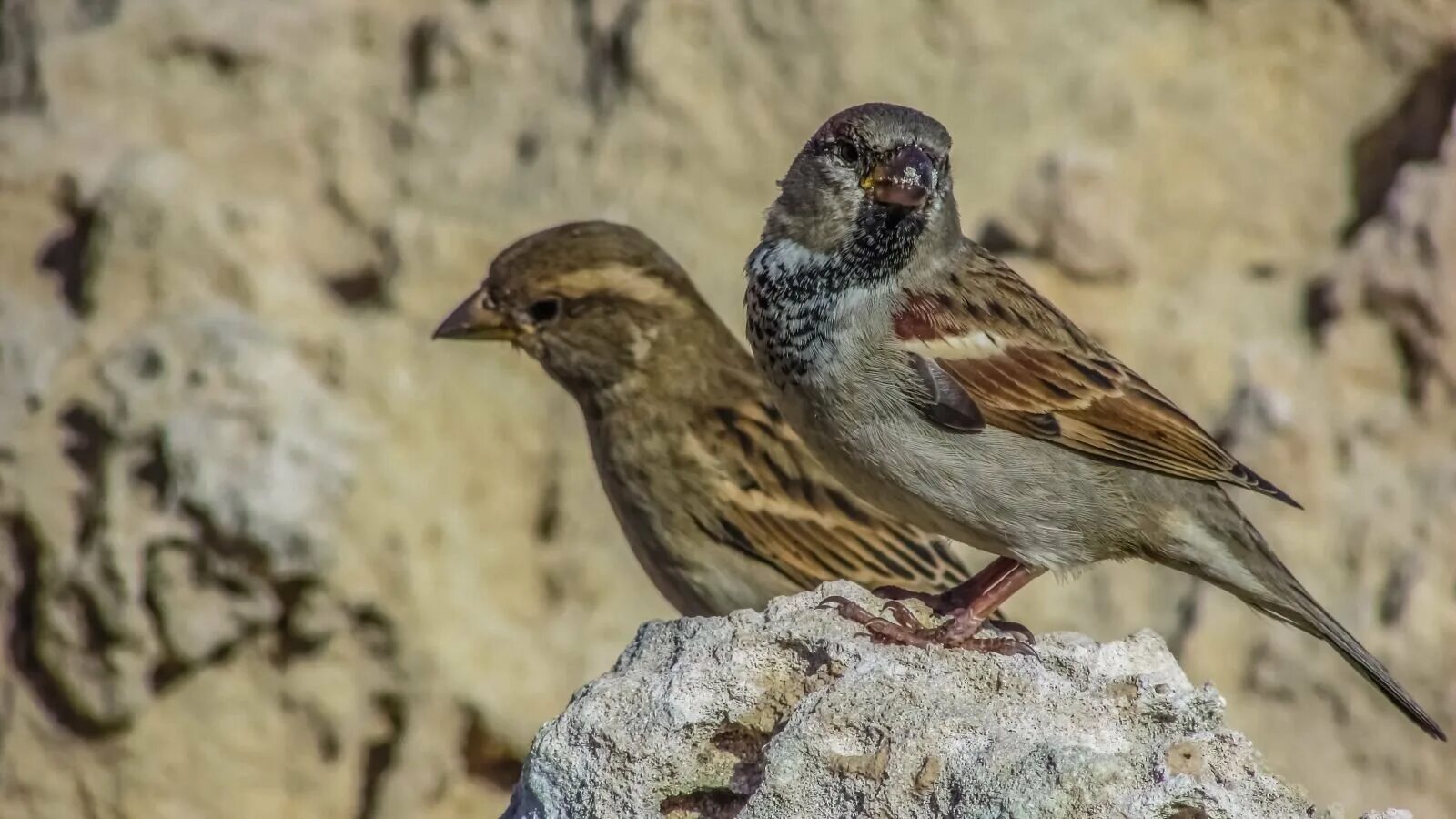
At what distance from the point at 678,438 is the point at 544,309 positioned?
46cm

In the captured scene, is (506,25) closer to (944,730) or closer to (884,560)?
(884,560)

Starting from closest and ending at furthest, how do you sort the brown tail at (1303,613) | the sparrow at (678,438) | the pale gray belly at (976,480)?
the pale gray belly at (976,480)
the brown tail at (1303,613)
the sparrow at (678,438)

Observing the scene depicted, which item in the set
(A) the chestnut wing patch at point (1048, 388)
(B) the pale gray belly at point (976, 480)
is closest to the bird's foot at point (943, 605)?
(B) the pale gray belly at point (976, 480)

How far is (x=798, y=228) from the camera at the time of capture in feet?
13.7

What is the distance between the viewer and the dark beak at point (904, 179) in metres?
4.00

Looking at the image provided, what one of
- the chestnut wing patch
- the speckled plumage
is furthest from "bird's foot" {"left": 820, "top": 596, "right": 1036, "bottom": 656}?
the speckled plumage

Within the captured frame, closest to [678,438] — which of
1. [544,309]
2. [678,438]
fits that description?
[678,438]

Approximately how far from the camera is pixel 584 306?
515 centimetres

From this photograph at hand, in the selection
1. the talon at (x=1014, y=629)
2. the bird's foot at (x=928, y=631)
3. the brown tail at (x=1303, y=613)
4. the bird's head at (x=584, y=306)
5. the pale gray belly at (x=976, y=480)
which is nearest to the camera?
the bird's foot at (x=928, y=631)

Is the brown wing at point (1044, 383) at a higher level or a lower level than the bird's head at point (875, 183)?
lower

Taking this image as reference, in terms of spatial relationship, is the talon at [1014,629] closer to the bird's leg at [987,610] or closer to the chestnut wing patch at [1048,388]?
the bird's leg at [987,610]

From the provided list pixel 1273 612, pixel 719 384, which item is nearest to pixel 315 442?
pixel 719 384

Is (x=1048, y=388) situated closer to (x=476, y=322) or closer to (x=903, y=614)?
(x=903, y=614)

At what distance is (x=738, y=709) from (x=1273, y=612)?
1.64m
